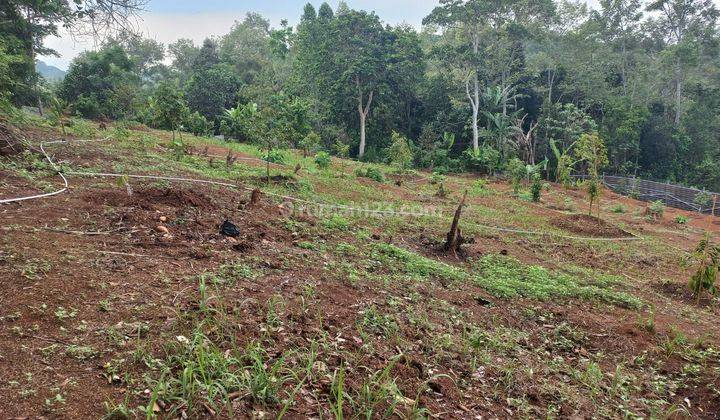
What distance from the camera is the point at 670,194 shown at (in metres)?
19.8

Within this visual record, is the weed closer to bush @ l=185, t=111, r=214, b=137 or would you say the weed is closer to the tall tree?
bush @ l=185, t=111, r=214, b=137

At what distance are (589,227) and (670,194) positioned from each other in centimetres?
1318

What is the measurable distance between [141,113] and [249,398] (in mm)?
23168

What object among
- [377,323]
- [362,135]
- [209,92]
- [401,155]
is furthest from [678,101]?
[377,323]

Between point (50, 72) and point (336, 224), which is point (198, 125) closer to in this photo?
point (336, 224)

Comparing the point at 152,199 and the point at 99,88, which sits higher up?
the point at 99,88

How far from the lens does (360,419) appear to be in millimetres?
2254

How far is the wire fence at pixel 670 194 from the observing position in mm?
18016

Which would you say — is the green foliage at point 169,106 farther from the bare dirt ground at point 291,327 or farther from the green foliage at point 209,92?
the green foliage at point 209,92

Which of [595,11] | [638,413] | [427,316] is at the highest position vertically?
[595,11]

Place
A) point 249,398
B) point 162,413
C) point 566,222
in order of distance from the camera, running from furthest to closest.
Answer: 1. point 566,222
2. point 249,398
3. point 162,413

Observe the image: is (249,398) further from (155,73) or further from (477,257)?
(155,73)

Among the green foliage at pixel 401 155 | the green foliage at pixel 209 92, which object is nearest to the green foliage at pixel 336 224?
the green foliage at pixel 401 155

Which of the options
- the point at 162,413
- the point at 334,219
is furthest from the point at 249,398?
the point at 334,219
